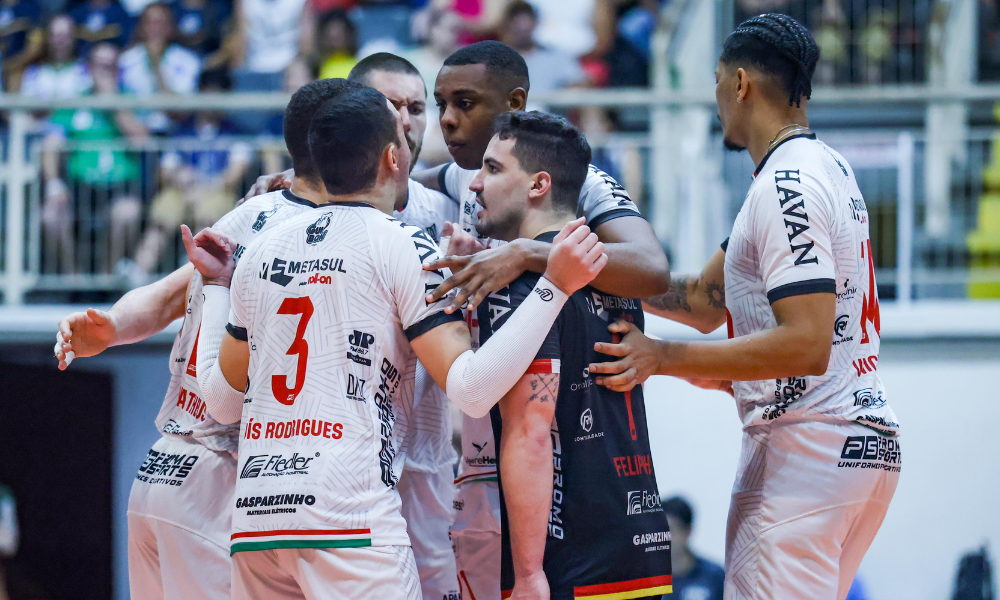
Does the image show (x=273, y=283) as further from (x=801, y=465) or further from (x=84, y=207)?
(x=84, y=207)

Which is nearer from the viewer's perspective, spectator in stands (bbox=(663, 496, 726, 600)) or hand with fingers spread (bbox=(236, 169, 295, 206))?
hand with fingers spread (bbox=(236, 169, 295, 206))

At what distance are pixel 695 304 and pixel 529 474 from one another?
1537mm

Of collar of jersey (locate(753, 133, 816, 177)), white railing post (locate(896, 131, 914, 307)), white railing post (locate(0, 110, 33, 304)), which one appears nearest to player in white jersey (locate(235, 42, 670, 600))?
collar of jersey (locate(753, 133, 816, 177))

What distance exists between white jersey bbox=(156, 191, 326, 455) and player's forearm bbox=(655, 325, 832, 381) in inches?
56.0

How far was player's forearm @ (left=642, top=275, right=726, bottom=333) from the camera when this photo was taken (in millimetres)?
4172

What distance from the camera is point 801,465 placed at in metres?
3.35

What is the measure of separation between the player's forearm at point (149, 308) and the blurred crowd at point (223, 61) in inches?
145

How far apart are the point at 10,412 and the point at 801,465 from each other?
21.0 ft

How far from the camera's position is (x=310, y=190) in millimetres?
3652

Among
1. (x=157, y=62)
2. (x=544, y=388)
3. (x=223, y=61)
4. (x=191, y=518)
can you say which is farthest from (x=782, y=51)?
(x=223, y=61)

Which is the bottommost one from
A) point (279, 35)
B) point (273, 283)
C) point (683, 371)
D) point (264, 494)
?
point (264, 494)

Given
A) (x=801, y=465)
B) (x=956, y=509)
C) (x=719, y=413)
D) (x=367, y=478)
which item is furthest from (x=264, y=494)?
(x=956, y=509)

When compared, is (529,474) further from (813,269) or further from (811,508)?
(813,269)

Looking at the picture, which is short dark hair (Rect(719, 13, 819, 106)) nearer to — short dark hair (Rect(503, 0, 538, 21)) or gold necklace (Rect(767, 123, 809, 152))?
gold necklace (Rect(767, 123, 809, 152))
